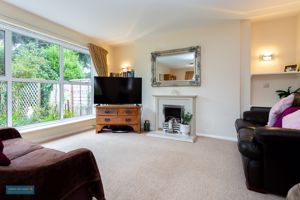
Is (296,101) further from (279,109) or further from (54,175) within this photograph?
(54,175)

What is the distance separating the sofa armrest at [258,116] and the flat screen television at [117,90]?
98.3 inches

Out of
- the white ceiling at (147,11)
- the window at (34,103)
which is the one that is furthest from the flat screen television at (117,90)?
the white ceiling at (147,11)

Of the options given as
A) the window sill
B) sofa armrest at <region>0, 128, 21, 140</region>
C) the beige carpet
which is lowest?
the beige carpet

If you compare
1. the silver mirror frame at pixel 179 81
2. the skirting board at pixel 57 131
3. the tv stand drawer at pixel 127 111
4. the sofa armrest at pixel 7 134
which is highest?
the silver mirror frame at pixel 179 81

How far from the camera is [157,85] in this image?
14.2ft

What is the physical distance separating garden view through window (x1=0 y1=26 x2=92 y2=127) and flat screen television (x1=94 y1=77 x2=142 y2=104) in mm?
627

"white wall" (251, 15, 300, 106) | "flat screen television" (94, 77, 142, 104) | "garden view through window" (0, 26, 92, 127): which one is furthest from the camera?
"flat screen television" (94, 77, 142, 104)

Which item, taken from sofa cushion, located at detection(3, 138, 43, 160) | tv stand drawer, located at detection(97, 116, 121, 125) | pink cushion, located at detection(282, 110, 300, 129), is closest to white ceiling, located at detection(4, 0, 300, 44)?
pink cushion, located at detection(282, 110, 300, 129)

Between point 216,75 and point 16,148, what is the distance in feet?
11.9

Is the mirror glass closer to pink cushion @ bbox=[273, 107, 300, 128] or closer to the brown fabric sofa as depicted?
pink cushion @ bbox=[273, 107, 300, 128]

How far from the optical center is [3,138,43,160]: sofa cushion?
4.89 ft

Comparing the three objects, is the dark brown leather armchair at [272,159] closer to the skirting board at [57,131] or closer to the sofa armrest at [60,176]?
the sofa armrest at [60,176]

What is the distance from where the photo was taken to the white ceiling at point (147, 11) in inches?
108

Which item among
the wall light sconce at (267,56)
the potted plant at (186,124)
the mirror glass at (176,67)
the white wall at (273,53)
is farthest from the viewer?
the mirror glass at (176,67)
